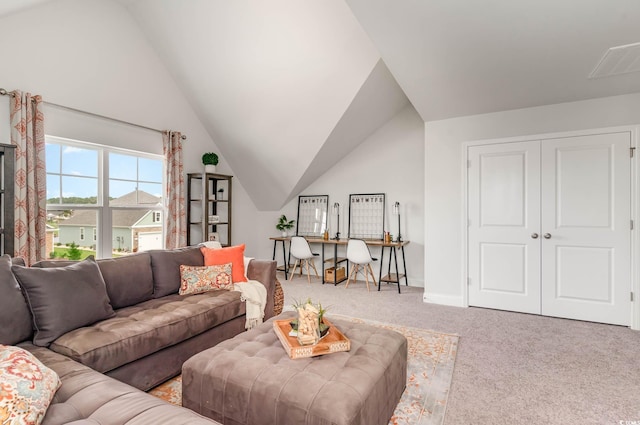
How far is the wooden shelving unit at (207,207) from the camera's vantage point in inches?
195

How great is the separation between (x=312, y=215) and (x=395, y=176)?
1.62 metres

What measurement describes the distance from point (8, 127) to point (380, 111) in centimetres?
421

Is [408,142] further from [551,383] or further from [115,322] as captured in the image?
[115,322]

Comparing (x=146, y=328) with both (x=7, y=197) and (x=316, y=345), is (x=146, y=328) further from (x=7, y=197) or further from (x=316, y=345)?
(x=7, y=197)

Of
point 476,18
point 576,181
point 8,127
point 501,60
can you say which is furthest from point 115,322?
point 576,181

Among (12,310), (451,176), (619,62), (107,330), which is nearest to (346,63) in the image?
(451,176)

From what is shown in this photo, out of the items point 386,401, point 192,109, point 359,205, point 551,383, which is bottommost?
point 551,383

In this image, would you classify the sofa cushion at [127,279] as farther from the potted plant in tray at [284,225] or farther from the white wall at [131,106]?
the potted plant in tray at [284,225]

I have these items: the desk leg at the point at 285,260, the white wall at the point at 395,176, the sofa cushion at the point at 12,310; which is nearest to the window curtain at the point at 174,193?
the desk leg at the point at 285,260

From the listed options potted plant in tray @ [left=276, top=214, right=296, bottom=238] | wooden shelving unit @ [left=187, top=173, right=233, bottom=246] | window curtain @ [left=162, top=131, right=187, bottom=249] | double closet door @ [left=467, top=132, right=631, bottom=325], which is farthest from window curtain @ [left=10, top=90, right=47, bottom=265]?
double closet door @ [left=467, top=132, right=631, bottom=325]

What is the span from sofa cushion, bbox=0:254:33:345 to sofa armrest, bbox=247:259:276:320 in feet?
5.36

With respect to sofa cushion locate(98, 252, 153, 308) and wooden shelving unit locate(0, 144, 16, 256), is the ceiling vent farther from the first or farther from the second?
wooden shelving unit locate(0, 144, 16, 256)

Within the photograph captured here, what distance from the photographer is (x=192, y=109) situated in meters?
5.09

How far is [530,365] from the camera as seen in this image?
94.5 inches
